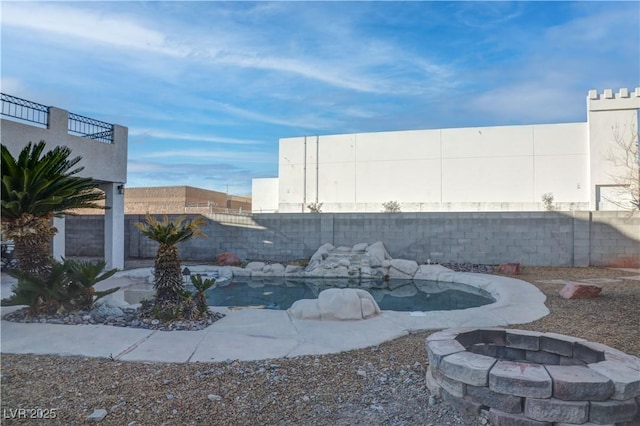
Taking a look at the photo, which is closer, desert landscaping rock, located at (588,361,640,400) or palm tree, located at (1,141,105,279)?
desert landscaping rock, located at (588,361,640,400)

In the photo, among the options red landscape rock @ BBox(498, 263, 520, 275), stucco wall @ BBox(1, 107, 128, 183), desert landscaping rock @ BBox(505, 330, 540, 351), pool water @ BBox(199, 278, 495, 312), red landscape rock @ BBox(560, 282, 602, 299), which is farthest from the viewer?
red landscape rock @ BBox(498, 263, 520, 275)

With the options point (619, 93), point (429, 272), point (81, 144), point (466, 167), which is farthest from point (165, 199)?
point (619, 93)

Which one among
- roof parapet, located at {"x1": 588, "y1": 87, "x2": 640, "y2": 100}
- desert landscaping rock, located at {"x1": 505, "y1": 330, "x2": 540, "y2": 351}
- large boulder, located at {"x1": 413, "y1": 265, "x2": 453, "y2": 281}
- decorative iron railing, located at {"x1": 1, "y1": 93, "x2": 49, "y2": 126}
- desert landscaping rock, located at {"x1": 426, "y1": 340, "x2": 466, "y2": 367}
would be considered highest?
roof parapet, located at {"x1": 588, "y1": 87, "x2": 640, "y2": 100}

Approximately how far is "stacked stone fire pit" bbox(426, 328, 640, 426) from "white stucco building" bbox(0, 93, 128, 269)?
7.18m

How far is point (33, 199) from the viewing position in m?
4.50

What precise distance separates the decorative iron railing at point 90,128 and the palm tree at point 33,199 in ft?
15.0

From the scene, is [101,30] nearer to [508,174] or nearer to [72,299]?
[72,299]

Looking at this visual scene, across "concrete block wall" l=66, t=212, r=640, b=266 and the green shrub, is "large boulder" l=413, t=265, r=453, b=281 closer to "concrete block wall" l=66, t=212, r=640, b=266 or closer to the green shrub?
"concrete block wall" l=66, t=212, r=640, b=266

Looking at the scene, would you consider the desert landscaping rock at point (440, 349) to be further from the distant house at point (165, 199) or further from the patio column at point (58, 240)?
the distant house at point (165, 199)

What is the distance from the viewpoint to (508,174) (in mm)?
22188

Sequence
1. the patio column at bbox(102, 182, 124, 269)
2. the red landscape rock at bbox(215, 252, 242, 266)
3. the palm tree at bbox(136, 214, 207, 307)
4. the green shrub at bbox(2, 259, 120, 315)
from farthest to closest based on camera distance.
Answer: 1. the red landscape rock at bbox(215, 252, 242, 266)
2. the patio column at bbox(102, 182, 124, 269)
3. the palm tree at bbox(136, 214, 207, 307)
4. the green shrub at bbox(2, 259, 120, 315)

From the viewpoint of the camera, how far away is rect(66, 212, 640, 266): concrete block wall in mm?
10281

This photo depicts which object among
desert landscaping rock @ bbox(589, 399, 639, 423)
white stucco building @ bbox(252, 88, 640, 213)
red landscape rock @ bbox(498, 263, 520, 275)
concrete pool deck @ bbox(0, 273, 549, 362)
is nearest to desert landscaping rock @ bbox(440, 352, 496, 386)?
desert landscaping rock @ bbox(589, 399, 639, 423)

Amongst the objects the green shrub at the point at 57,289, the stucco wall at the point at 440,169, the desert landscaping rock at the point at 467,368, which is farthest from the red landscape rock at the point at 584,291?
the stucco wall at the point at 440,169
